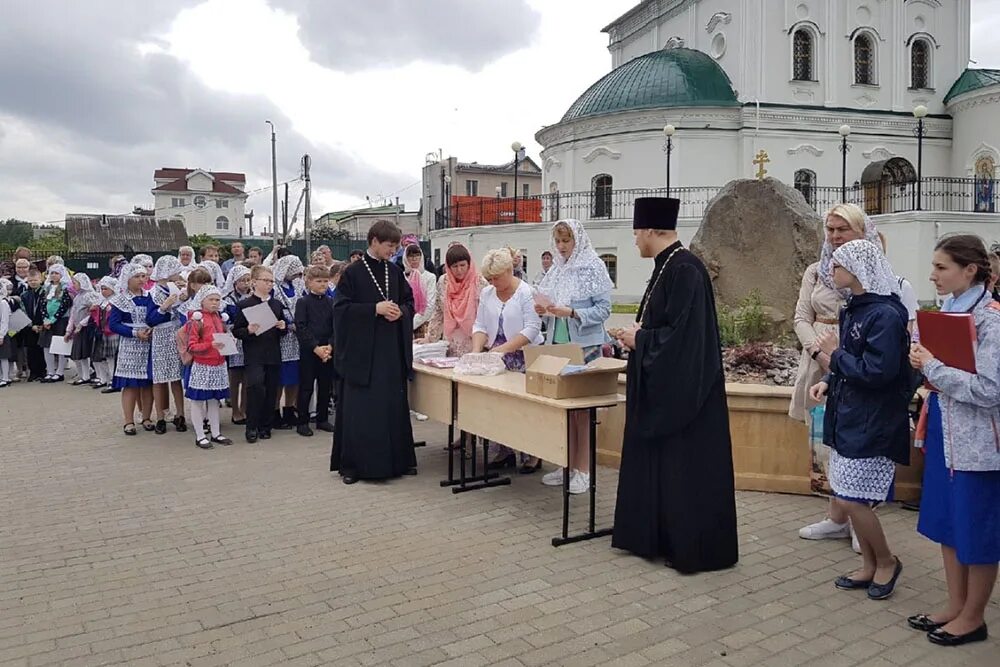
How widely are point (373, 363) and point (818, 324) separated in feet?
11.8

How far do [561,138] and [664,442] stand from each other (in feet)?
102

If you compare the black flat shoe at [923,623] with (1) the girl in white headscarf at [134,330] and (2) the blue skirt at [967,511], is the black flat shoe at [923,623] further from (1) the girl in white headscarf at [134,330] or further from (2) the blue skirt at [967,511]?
(1) the girl in white headscarf at [134,330]

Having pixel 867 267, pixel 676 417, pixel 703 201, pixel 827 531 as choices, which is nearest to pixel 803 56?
pixel 703 201

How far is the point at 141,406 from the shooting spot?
31.4 ft

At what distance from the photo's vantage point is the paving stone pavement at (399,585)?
4.01m

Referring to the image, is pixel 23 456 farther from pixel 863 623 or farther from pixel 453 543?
pixel 863 623

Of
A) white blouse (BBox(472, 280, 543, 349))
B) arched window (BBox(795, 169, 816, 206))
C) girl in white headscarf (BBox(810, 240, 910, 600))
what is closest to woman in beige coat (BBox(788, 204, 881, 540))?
girl in white headscarf (BBox(810, 240, 910, 600))

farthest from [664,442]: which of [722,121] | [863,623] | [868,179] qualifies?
[868,179]

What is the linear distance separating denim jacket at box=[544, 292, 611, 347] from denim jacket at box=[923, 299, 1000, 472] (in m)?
3.29

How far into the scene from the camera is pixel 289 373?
9.41 meters

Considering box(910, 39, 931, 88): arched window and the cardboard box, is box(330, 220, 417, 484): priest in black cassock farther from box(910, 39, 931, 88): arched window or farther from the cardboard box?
box(910, 39, 931, 88): arched window

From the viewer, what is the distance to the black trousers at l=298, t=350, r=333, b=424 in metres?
9.37

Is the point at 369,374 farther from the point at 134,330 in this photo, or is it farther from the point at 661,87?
the point at 661,87

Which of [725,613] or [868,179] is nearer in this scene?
[725,613]
